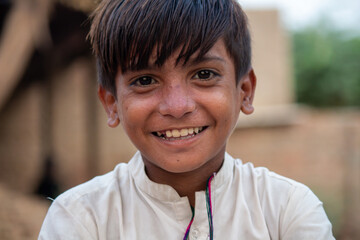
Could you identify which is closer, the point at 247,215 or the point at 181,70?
the point at 181,70

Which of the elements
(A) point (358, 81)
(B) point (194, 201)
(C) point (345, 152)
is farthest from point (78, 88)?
(A) point (358, 81)

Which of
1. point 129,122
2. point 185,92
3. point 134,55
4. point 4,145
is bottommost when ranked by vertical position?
point 4,145

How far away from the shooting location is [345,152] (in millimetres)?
7172

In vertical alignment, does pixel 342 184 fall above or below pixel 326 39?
below

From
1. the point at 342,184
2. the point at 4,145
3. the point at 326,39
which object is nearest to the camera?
the point at 342,184

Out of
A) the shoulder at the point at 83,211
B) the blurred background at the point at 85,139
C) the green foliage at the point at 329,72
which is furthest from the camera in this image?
the green foliage at the point at 329,72

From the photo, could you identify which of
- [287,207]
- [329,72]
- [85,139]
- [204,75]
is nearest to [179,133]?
[204,75]

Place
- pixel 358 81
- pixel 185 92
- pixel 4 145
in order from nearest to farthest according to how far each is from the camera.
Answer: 1. pixel 185 92
2. pixel 4 145
3. pixel 358 81

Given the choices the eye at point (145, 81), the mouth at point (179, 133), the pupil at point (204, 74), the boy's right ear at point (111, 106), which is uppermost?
the pupil at point (204, 74)

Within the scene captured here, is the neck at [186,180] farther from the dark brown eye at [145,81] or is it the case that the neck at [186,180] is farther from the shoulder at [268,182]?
the dark brown eye at [145,81]

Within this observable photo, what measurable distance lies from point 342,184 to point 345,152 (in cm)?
63

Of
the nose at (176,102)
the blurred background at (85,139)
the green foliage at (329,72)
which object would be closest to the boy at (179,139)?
the nose at (176,102)

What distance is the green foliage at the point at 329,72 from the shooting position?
1290cm

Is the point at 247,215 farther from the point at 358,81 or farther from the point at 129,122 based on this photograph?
the point at 358,81
